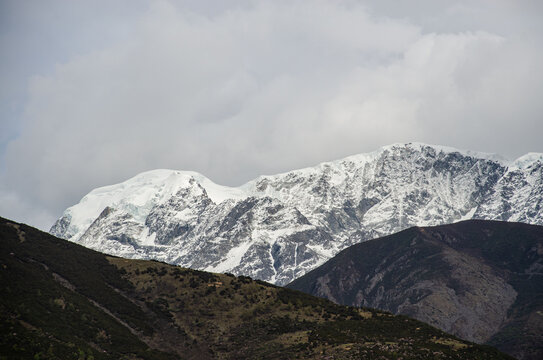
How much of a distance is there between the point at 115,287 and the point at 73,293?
23208 millimetres

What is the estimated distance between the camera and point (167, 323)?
181000 millimetres

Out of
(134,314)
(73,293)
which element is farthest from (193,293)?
(73,293)

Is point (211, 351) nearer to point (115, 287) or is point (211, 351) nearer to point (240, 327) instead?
point (240, 327)

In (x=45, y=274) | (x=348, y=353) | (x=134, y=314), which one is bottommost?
(x=348, y=353)

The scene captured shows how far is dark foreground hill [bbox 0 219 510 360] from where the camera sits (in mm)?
143375

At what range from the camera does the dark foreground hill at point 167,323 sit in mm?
143375

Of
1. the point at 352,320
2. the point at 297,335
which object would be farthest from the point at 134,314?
the point at 352,320

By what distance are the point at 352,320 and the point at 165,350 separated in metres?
53.7

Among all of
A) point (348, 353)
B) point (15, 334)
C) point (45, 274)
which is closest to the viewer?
point (15, 334)

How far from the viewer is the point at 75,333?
148 meters

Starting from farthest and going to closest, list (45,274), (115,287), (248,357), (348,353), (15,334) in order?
(115,287) → (45,274) → (248,357) → (348,353) → (15,334)

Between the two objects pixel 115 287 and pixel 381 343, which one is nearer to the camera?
pixel 381 343

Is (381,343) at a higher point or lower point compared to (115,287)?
lower

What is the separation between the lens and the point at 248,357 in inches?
6398
